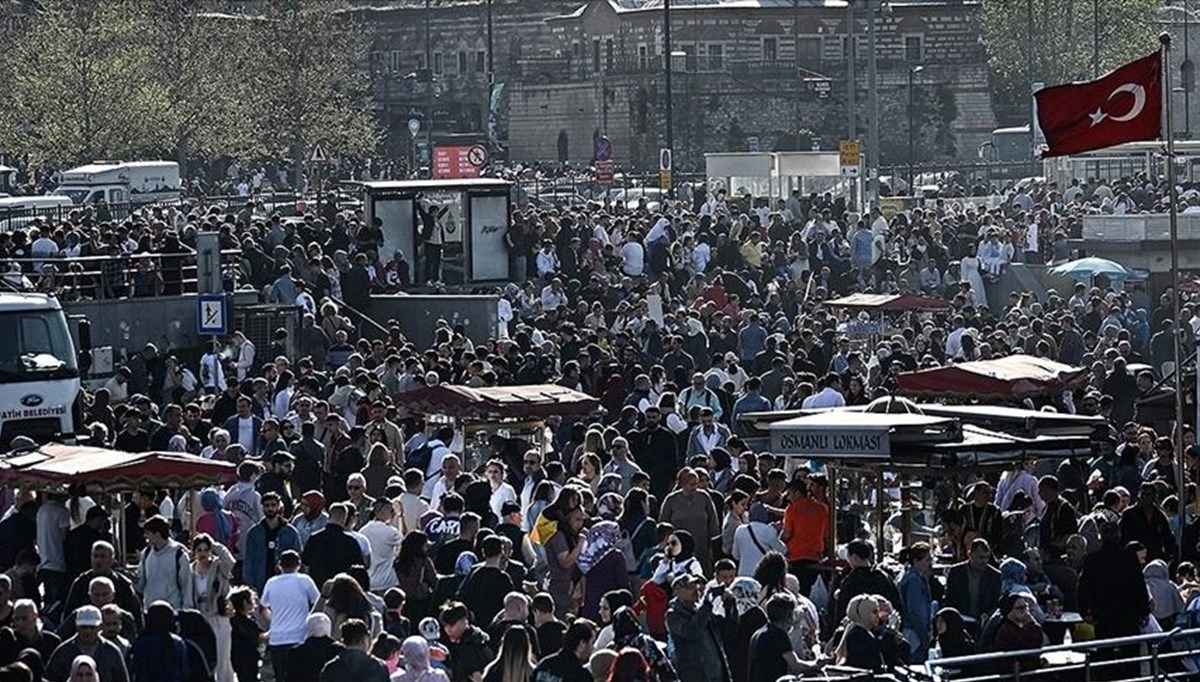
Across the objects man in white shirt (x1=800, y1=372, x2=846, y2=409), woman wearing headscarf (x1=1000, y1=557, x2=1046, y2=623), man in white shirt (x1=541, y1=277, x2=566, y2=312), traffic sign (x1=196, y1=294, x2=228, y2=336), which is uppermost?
traffic sign (x1=196, y1=294, x2=228, y2=336)

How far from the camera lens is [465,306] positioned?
3500 cm

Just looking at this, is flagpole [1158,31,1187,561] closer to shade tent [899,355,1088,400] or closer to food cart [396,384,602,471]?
shade tent [899,355,1088,400]

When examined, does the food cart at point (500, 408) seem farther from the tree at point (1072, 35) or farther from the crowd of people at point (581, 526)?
the tree at point (1072, 35)

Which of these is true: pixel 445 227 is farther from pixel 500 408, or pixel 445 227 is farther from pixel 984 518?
pixel 984 518

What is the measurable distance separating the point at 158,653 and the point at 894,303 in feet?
65.5

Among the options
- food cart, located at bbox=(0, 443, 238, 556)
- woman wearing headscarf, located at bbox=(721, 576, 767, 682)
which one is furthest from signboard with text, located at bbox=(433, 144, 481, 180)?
woman wearing headscarf, located at bbox=(721, 576, 767, 682)

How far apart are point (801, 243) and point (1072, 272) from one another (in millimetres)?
4508

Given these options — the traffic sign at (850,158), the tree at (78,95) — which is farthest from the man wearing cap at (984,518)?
the tree at (78,95)

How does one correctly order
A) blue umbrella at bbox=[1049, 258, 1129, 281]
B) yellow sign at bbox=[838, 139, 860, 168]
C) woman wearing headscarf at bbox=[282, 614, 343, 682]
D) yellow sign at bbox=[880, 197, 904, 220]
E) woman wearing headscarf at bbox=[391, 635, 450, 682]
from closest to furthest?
woman wearing headscarf at bbox=[391, 635, 450, 682] → woman wearing headscarf at bbox=[282, 614, 343, 682] → blue umbrella at bbox=[1049, 258, 1129, 281] → yellow sign at bbox=[838, 139, 860, 168] → yellow sign at bbox=[880, 197, 904, 220]

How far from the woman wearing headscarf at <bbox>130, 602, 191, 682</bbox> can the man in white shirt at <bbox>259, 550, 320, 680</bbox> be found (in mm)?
1245

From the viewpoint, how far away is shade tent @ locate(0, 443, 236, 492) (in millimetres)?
18922

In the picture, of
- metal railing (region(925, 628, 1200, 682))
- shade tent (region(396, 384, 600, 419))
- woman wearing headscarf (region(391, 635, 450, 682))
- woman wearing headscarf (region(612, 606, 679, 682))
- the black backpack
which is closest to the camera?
metal railing (region(925, 628, 1200, 682))

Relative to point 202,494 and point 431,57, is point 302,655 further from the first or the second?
point 431,57

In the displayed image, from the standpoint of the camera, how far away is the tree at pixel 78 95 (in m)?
72.6
